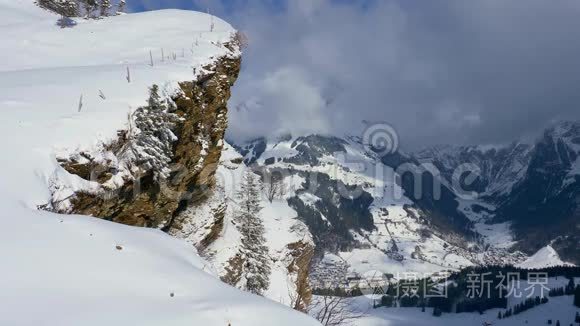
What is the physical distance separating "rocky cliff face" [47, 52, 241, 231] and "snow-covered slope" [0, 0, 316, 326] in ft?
2.12

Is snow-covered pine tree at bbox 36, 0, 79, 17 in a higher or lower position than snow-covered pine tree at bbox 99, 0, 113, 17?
lower

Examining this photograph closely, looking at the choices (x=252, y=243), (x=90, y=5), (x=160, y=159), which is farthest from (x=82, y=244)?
(x=252, y=243)

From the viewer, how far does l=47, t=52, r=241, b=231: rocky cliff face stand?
14461mm

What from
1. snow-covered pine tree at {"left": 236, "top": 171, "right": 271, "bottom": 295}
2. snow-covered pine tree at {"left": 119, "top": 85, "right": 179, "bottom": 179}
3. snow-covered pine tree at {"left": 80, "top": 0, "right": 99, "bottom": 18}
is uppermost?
snow-covered pine tree at {"left": 80, "top": 0, "right": 99, "bottom": 18}

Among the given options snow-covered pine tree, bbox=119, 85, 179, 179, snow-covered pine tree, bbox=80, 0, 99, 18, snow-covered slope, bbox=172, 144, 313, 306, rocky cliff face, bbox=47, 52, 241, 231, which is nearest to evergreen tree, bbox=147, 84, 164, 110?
snow-covered pine tree, bbox=119, 85, 179, 179

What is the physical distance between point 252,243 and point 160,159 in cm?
2423

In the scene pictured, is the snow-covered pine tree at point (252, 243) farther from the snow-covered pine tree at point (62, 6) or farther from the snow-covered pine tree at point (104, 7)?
the snow-covered pine tree at point (62, 6)

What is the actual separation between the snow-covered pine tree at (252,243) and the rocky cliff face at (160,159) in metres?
12.8

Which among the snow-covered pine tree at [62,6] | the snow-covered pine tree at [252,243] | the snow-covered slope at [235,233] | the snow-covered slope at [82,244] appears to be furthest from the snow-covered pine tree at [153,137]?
the snow-covered pine tree at [252,243]

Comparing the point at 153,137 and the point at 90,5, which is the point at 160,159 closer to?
the point at 153,137

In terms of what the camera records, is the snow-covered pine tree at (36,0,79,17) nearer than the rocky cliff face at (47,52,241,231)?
No

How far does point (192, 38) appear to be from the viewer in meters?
25.8

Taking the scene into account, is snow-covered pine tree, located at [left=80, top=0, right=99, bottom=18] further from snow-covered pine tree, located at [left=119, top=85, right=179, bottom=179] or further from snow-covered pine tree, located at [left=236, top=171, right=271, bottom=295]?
snow-covered pine tree, located at [left=236, top=171, right=271, bottom=295]

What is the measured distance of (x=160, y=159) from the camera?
19.2 metres
